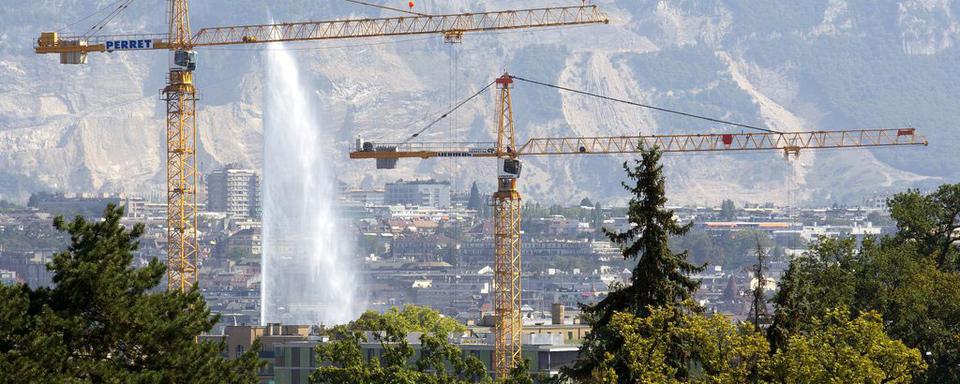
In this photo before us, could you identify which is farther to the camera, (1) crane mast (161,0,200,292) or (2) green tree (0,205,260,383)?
(1) crane mast (161,0,200,292)

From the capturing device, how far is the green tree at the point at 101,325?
57656 mm

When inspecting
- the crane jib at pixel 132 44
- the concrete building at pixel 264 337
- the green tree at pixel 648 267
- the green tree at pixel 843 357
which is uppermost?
the crane jib at pixel 132 44

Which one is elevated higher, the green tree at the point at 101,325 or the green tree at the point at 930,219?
the green tree at the point at 930,219

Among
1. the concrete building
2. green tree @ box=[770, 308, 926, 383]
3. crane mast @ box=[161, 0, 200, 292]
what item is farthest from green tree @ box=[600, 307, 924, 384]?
the concrete building

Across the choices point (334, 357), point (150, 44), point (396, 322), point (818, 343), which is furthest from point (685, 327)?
point (396, 322)

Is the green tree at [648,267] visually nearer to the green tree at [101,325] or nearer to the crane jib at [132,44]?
the green tree at [101,325]

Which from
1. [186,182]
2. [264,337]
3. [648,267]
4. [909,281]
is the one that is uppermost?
[186,182]

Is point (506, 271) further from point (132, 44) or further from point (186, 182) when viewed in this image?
point (186, 182)

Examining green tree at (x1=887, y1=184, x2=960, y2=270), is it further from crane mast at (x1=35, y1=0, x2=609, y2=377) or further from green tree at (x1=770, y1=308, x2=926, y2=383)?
green tree at (x1=770, y1=308, x2=926, y2=383)

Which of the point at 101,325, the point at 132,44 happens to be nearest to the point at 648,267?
the point at 101,325

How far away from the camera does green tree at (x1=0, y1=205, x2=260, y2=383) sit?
189 feet

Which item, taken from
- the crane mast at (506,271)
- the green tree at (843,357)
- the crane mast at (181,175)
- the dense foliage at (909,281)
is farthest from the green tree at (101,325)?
the crane mast at (506,271)

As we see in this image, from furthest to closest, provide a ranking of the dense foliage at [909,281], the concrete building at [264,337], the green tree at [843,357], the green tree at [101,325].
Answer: the concrete building at [264,337] → the dense foliage at [909,281] → the green tree at [101,325] → the green tree at [843,357]

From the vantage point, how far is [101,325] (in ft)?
198
